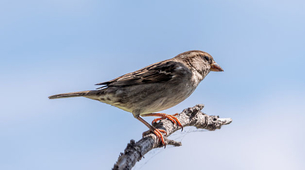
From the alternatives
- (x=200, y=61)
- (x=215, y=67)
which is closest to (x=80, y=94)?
(x=200, y=61)

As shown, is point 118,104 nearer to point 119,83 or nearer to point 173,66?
point 119,83

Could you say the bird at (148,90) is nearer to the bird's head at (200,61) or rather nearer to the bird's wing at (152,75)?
the bird's wing at (152,75)

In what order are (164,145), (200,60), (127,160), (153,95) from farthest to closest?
(200,60) → (153,95) → (164,145) → (127,160)

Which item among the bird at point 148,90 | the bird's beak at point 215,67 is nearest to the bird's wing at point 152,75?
the bird at point 148,90

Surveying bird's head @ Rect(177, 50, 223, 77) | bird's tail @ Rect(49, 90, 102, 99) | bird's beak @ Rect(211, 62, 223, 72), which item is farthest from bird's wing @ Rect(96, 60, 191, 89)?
bird's beak @ Rect(211, 62, 223, 72)

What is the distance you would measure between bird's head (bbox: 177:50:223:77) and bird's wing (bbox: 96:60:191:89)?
0.49m

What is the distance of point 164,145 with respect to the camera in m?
6.36

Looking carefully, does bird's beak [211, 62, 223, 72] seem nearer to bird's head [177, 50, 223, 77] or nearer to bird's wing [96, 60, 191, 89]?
bird's head [177, 50, 223, 77]

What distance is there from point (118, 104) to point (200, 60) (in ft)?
7.61

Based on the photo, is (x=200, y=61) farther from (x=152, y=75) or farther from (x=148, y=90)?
(x=148, y=90)

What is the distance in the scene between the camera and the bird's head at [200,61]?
26.9 feet

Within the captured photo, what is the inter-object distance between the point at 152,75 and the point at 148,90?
0.43m

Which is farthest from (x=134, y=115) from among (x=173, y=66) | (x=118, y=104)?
(x=173, y=66)

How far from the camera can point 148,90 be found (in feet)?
23.5
